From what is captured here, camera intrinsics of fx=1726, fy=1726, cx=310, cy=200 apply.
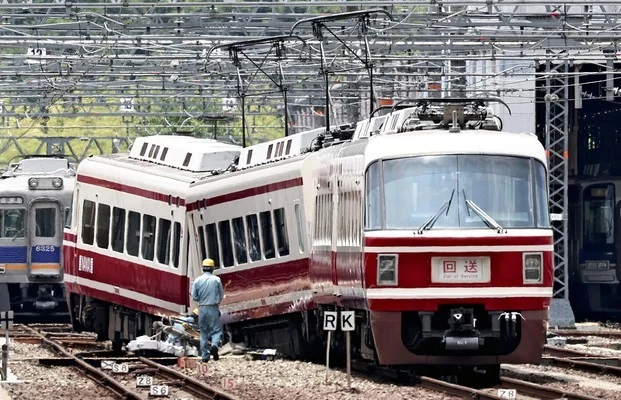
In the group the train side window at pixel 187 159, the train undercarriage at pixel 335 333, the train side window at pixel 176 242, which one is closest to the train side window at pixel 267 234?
the train undercarriage at pixel 335 333

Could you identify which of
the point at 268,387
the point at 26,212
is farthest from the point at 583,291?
the point at 268,387

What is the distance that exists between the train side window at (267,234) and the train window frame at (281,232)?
6.3 inches

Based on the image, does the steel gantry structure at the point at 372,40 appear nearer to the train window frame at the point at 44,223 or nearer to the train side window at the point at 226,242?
the train window frame at the point at 44,223

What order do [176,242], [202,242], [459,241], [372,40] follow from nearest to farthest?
[459,241]
[202,242]
[176,242]
[372,40]

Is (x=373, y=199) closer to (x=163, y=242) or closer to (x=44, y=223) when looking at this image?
(x=163, y=242)

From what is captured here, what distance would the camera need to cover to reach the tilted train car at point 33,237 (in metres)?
32.7

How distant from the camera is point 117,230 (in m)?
26.0

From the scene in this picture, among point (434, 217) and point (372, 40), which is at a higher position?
point (372, 40)

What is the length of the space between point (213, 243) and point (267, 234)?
5.27ft

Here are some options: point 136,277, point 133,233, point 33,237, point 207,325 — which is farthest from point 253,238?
point 33,237

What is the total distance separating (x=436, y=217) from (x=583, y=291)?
80.9 ft

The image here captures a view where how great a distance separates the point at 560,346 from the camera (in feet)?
84.9

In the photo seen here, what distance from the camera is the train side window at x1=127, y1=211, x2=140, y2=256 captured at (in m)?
25.4

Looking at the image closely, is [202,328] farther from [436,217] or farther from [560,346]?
[560,346]
